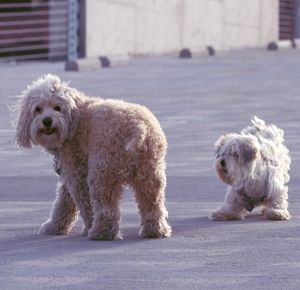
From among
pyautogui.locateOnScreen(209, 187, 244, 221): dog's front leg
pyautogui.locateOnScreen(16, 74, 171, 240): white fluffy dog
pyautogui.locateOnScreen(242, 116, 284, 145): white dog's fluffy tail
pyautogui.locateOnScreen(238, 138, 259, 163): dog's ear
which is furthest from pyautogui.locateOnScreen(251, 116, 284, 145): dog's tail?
pyautogui.locateOnScreen(16, 74, 171, 240): white fluffy dog

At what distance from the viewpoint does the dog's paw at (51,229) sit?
29.6 ft

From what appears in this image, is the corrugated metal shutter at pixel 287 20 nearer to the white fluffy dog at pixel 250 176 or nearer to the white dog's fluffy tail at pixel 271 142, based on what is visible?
the white dog's fluffy tail at pixel 271 142

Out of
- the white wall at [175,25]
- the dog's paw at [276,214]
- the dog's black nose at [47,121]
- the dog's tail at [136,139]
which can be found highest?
the white wall at [175,25]

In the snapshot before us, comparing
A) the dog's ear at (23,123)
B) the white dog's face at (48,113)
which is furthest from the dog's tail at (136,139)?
the dog's ear at (23,123)

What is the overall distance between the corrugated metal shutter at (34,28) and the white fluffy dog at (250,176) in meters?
21.2

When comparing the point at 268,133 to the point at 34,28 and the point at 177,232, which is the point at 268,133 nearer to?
the point at 177,232

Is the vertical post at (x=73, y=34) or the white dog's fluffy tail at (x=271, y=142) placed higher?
the vertical post at (x=73, y=34)

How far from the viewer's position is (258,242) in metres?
8.53

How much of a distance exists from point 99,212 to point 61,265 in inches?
40.1

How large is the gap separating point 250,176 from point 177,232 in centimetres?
109

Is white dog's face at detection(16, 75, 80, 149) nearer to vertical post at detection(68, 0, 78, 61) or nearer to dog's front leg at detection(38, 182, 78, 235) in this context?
dog's front leg at detection(38, 182, 78, 235)

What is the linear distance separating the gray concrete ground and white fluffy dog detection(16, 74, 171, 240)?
209mm

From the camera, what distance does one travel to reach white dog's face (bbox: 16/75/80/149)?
8633 mm

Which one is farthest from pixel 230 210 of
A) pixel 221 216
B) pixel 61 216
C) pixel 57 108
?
pixel 57 108
